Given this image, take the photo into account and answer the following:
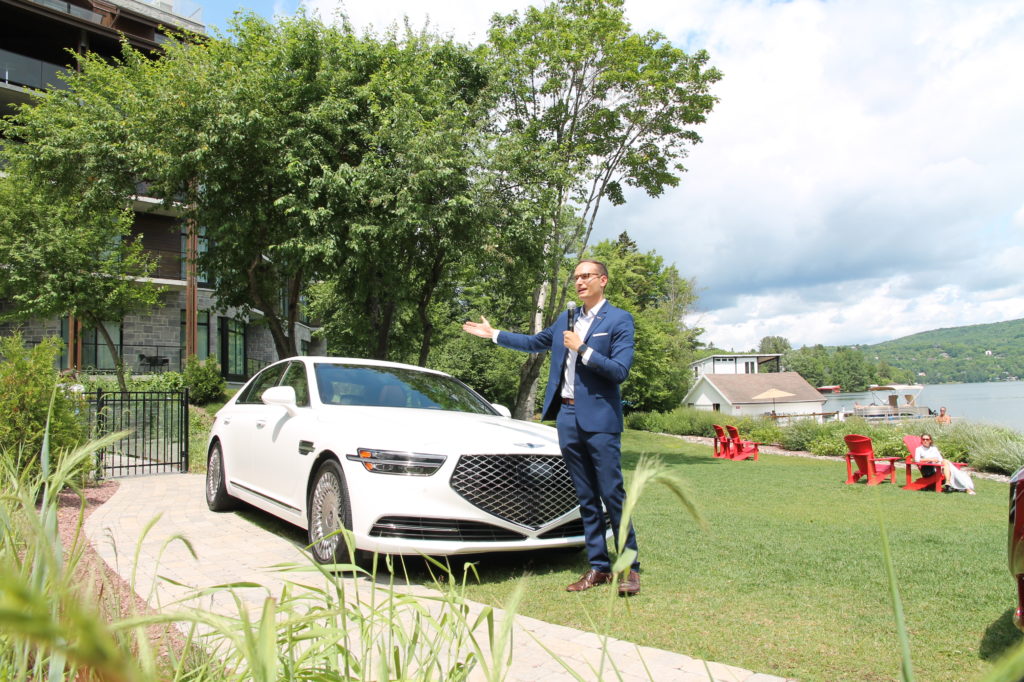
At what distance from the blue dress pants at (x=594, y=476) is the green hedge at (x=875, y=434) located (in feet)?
53.6

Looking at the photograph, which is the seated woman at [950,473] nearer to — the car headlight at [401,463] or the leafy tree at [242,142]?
the car headlight at [401,463]

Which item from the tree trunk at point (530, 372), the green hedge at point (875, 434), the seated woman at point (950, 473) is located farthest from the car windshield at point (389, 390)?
the green hedge at point (875, 434)

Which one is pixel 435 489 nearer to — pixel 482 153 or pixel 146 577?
pixel 146 577

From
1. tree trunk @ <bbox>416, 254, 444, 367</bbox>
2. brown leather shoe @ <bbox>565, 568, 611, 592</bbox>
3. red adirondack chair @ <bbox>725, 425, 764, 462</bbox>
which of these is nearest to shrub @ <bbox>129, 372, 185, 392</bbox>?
tree trunk @ <bbox>416, 254, 444, 367</bbox>

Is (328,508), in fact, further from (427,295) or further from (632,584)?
(427,295)

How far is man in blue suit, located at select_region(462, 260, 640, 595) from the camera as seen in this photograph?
4.66 m

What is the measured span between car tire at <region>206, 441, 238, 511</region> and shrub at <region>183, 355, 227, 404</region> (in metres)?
17.8

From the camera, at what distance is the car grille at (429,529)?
4.77m

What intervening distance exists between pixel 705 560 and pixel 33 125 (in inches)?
649

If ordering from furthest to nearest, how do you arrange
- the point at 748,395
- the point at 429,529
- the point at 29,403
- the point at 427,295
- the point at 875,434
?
1. the point at 748,395
2. the point at 875,434
3. the point at 427,295
4. the point at 29,403
5. the point at 429,529

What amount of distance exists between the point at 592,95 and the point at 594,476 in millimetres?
16855

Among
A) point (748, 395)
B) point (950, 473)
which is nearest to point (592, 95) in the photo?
point (950, 473)

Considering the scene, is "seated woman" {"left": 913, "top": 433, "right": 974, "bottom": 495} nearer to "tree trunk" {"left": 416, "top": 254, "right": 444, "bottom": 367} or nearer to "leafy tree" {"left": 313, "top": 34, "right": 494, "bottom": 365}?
"leafy tree" {"left": 313, "top": 34, "right": 494, "bottom": 365}

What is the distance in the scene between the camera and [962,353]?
11694cm
